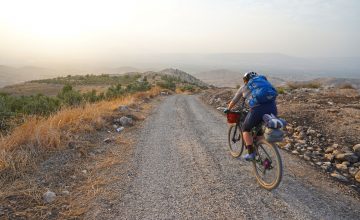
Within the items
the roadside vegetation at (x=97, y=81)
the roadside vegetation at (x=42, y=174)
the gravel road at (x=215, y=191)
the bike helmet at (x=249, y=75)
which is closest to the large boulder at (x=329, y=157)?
the gravel road at (x=215, y=191)

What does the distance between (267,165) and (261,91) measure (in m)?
1.37

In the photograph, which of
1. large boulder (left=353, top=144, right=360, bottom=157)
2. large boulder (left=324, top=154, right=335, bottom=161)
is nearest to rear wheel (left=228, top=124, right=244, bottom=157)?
large boulder (left=324, top=154, right=335, bottom=161)

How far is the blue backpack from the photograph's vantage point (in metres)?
5.49

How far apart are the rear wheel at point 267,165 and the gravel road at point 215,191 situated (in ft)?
0.57

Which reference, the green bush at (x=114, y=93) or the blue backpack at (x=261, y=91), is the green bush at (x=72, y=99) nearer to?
the green bush at (x=114, y=93)

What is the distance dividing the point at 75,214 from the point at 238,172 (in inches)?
138

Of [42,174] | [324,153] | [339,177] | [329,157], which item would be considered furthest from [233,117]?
[42,174]

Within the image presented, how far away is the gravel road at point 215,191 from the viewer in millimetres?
4797

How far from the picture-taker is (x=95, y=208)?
491 centimetres

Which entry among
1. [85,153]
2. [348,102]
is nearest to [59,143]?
[85,153]

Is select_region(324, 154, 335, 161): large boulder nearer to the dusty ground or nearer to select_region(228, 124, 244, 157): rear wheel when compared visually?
the dusty ground

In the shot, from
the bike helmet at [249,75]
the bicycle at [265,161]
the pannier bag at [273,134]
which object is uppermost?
the bike helmet at [249,75]

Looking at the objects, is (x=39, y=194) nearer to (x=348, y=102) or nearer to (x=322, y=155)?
(x=322, y=155)

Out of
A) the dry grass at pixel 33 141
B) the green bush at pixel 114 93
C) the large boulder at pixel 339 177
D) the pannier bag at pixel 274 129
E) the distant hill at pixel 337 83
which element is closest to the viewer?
the pannier bag at pixel 274 129
